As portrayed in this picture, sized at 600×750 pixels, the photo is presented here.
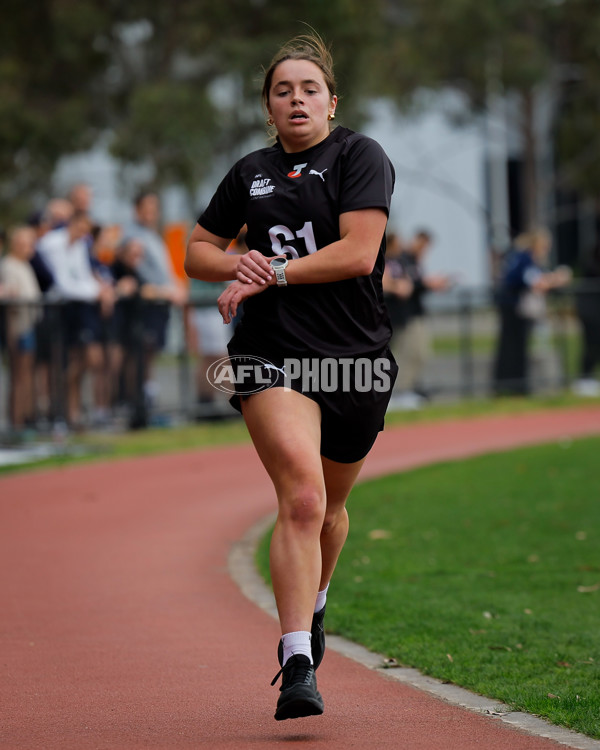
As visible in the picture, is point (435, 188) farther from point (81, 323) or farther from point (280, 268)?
point (280, 268)

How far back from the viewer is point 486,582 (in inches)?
295

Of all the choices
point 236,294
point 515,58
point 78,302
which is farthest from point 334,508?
point 515,58

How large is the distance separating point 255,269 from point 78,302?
944 cm

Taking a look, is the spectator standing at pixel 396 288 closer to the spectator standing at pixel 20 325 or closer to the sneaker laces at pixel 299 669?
the spectator standing at pixel 20 325

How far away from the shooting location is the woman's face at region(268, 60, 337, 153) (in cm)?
492

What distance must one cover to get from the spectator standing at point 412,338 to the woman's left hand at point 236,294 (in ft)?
42.3

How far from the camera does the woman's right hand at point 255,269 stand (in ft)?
15.6

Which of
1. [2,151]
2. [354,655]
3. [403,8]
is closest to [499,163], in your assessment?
[403,8]

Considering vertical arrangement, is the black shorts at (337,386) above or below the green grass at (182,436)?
above

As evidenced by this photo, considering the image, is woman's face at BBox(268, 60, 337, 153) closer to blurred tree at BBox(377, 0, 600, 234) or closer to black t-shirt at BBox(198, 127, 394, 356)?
black t-shirt at BBox(198, 127, 394, 356)

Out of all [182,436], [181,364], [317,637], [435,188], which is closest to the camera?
[317,637]

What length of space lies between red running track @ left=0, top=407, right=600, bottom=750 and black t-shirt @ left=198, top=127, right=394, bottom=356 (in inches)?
51.2

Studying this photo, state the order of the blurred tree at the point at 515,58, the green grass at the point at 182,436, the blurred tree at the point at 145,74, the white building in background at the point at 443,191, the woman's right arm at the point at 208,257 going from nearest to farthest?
the woman's right arm at the point at 208,257 < the green grass at the point at 182,436 < the blurred tree at the point at 145,74 < the blurred tree at the point at 515,58 < the white building in background at the point at 443,191

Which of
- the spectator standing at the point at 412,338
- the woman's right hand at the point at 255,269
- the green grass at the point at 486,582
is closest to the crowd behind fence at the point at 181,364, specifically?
the spectator standing at the point at 412,338
